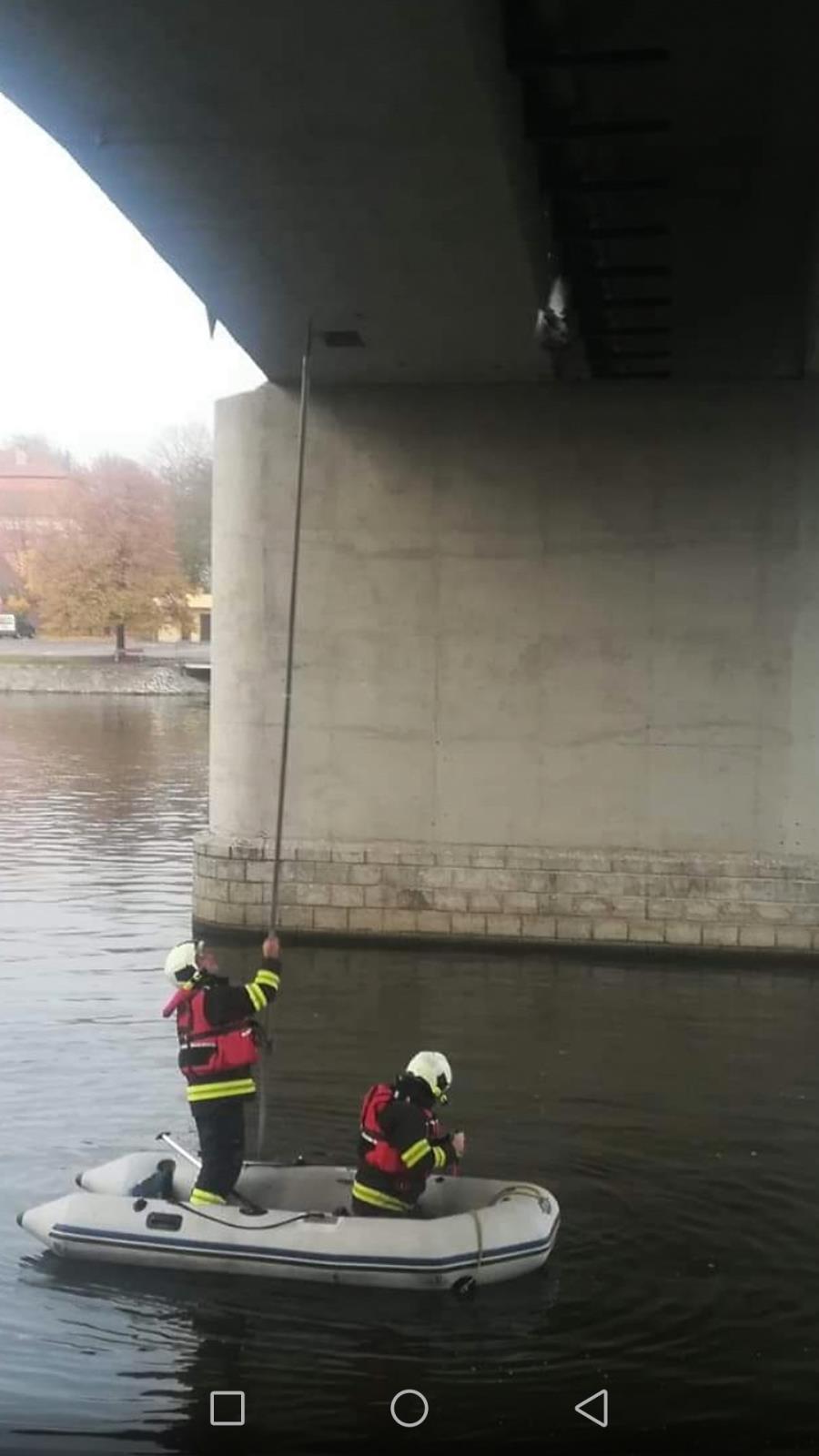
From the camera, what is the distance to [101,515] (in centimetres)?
6894

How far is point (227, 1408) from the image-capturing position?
612 centimetres

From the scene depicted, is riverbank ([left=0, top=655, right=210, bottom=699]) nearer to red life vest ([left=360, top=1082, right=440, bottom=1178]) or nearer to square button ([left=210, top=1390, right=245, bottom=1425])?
red life vest ([left=360, top=1082, right=440, bottom=1178])

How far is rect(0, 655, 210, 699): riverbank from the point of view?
60375 millimetres

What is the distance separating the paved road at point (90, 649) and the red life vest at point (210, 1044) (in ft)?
191

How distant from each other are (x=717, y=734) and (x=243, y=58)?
30.8 feet

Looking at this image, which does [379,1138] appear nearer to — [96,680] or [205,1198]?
[205,1198]

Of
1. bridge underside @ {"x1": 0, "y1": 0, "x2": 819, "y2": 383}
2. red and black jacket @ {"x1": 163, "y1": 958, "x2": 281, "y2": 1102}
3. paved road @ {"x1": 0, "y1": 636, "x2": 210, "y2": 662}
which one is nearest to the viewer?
bridge underside @ {"x1": 0, "y1": 0, "x2": 819, "y2": 383}

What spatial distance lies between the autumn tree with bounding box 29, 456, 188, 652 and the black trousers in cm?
6175

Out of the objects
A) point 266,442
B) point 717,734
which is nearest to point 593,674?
point 717,734

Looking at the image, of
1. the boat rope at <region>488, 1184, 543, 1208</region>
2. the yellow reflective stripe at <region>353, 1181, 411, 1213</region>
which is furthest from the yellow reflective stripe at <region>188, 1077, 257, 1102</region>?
the boat rope at <region>488, 1184, 543, 1208</region>

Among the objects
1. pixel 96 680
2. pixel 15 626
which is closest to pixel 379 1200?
pixel 96 680

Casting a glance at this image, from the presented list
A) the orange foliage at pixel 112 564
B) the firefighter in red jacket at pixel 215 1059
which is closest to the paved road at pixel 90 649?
the orange foliage at pixel 112 564

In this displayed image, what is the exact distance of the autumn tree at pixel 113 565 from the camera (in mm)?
68500

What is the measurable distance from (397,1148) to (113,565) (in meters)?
63.4
